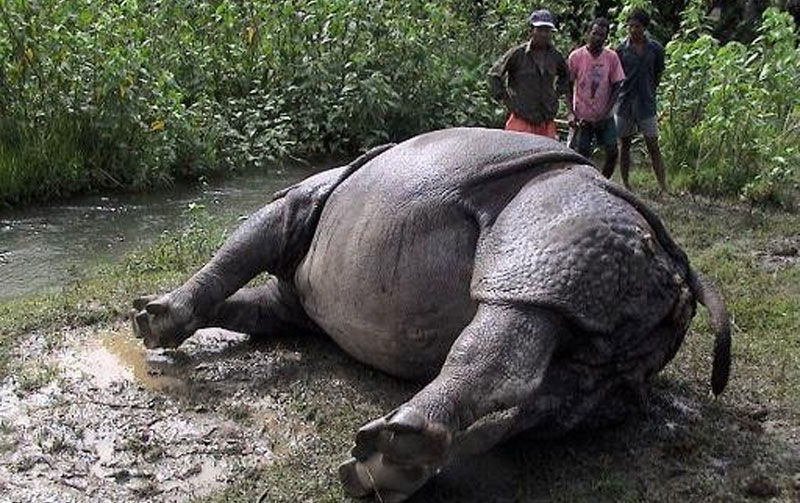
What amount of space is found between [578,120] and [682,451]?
197 inches

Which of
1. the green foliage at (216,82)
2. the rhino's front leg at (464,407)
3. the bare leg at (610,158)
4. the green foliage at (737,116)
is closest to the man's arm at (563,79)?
the bare leg at (610,158)

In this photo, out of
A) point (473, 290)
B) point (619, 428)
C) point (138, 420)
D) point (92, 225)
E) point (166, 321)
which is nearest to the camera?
point (473, 290)

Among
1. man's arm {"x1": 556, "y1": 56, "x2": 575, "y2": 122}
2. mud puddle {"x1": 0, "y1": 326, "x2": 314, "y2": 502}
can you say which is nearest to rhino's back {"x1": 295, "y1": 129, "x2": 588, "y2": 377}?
mud puddle {"x1": 0, "y1": 326, "x2": 314, "y2": 502}

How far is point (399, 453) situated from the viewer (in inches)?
119

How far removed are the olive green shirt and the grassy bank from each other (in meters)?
2.27

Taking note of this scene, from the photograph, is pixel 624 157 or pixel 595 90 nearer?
pixel 595 90

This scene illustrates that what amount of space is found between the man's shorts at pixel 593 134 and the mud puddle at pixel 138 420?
431 centimetres

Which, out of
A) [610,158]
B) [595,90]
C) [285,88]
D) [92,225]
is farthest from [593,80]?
[92,225]

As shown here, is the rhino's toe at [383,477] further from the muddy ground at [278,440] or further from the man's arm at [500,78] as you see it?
the man's arm at [500,78]

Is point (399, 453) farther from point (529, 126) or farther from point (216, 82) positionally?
point (216, 82)

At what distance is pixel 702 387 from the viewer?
4180mm

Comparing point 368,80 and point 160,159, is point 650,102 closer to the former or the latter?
point 368,80

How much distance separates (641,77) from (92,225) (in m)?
4.33

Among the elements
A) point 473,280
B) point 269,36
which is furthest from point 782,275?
point 269,36
